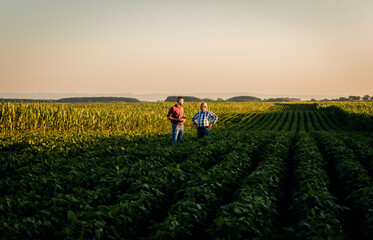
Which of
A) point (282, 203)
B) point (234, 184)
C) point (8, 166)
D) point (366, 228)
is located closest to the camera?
point (366, 228)


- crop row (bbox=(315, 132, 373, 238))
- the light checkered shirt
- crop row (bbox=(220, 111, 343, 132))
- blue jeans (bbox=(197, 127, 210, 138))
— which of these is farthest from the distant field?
crop row (bbox=(220, 111, 343, 132))

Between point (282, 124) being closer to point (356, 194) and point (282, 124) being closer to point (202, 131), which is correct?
point (202, 131)

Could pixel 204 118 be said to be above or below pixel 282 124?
above

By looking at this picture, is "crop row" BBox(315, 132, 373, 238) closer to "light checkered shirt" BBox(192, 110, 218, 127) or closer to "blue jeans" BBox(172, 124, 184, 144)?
"light checkered shirt" BBox(192, 110, 218, 127)

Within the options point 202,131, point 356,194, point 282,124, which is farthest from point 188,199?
point 282,124

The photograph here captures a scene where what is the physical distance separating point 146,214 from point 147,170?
239cm

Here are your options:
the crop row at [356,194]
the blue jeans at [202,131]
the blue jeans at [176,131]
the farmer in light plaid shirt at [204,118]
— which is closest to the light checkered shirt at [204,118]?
the farmer in light plaid shirt at [204,118]

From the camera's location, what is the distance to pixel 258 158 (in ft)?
35.8

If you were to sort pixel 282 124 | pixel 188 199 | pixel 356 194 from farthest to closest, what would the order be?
pixel 282 124, pixel 356 194, pixel 188 199

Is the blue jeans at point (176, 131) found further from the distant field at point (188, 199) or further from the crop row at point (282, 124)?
the crop row at point (282, 124)

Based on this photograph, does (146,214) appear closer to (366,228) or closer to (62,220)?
(62,220)

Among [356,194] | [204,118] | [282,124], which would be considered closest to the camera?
[356,194]

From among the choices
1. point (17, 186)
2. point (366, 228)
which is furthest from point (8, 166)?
point (366, 228)

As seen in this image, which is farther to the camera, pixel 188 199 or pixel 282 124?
pixel 282 124
